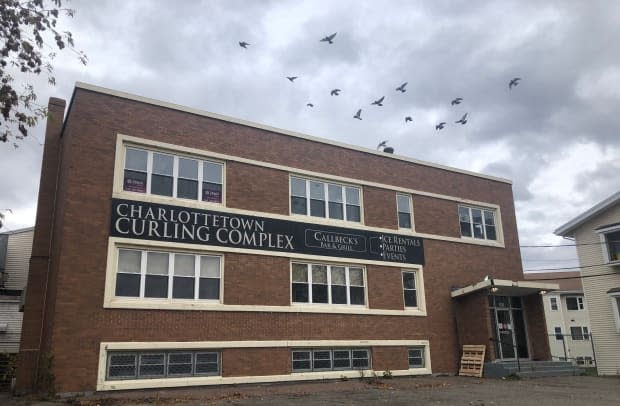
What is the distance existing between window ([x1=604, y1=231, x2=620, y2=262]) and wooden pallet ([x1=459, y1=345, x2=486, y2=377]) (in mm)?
9617

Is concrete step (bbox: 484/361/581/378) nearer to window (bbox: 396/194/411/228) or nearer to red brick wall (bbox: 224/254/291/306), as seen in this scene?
window (bbox: 396/194/411/228)

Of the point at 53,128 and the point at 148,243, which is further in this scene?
the point at 53,128

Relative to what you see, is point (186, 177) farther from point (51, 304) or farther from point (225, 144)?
point (51, 304)


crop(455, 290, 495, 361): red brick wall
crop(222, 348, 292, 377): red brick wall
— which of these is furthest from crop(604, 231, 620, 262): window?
crop(222, 348, 292, 377): red brick wall

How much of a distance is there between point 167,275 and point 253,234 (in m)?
3.30

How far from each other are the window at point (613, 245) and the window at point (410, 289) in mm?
10909

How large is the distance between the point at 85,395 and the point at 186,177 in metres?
7.23

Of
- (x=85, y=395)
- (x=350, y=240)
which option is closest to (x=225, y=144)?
(x=350, y=240)

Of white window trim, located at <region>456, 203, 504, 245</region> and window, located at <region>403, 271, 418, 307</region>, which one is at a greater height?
white window trim, located at <region>456, 203, 504, 245</region>

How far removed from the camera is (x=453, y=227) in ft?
81.5

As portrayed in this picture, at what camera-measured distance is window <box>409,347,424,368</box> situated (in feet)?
71.5

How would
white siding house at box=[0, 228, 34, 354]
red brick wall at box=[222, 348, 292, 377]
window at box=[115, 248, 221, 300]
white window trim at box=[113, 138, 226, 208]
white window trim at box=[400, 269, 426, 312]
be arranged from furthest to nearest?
1. white siding house at box=[0, 228, 34, 354]
2. white window trim at box=[400, 269, 426, 312]
3. red brick wall at box=[222, 348, 292, 377]
4. white window trim at box=[113, 138, 226, 208]
5. window at box=[115, 248, 221, 300]

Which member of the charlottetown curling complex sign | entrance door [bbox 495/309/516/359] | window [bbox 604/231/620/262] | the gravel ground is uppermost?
window [bbox 604/231/620/262]

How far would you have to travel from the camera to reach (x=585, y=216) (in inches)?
1116
